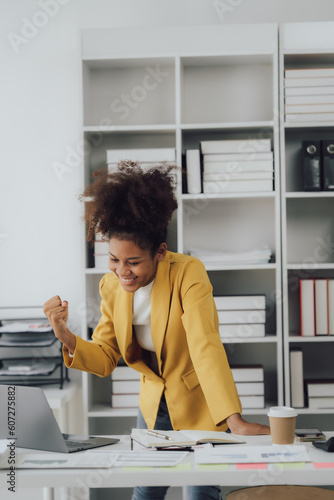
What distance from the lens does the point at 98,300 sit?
3010mm

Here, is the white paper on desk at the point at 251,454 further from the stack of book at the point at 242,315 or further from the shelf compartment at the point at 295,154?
the shelf compartment at the point at 295,154

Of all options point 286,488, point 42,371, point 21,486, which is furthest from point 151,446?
point 42,371

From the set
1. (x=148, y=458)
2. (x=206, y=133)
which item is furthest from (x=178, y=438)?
(x=206, y=133)

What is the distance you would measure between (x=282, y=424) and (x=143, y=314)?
0.56m

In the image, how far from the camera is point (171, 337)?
1.75 m

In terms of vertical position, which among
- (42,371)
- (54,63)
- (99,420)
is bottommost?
(99,420)

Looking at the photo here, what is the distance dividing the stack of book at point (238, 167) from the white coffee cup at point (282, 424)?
1.52m

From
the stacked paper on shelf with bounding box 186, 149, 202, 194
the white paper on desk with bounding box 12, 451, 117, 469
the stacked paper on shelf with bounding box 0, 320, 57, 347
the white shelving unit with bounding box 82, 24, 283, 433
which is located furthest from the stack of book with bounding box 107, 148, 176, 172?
the white paper on desk with bounding box 12, 451, 117, 469

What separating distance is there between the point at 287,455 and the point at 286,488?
71 centimetres

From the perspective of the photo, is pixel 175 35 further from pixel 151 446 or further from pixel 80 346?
pixel 151 446

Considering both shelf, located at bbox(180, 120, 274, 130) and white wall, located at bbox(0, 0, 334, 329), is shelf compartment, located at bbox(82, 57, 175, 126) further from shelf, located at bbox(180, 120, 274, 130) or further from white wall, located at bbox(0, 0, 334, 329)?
shelf, located at bbox(180, 120, 274, 130)

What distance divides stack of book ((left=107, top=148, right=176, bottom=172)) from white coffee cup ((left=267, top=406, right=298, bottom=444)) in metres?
1.62

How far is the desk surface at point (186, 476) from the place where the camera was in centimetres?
125

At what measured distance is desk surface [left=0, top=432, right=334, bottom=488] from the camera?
49.2 inches
